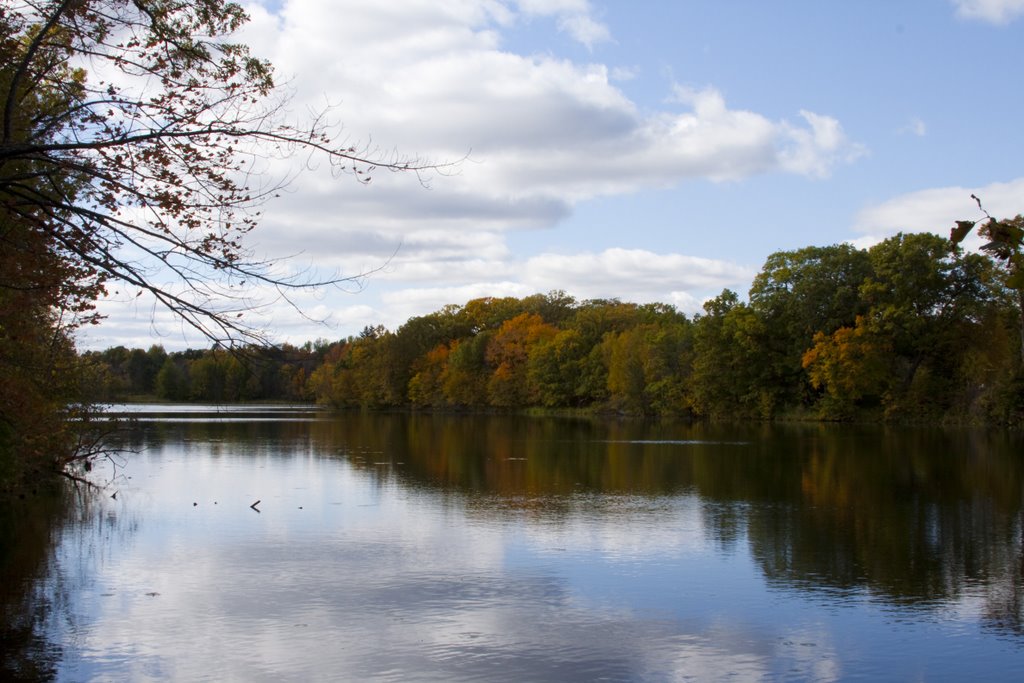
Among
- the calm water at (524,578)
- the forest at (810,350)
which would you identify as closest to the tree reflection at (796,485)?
A: the calm water at (524,578)

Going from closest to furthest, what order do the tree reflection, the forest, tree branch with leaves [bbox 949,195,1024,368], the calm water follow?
tree branch with leaves [bbox 949,195,1024,368] < the calm water < the tree reflection < the forest

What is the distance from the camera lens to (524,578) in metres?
13.8

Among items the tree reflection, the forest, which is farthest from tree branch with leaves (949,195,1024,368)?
the forest

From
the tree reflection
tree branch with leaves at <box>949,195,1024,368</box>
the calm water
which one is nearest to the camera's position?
tree branch with leaves at <box>949,195,1024,368</box>

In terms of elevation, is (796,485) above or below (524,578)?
above

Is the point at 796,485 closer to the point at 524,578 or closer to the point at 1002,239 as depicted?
the point at 524,578

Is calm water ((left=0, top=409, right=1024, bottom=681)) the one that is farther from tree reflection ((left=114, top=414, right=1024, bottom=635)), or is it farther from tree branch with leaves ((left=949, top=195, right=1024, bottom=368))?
tree branch with leaves ((left=949, top=195, right=1024, bottom=368))

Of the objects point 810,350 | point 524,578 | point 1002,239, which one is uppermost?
point 810,350

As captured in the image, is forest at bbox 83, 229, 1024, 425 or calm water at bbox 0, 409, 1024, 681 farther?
forest at bbox 83, 229, 1024, 425

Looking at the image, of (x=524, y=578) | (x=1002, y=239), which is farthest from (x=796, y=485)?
(x=1002, y=239)

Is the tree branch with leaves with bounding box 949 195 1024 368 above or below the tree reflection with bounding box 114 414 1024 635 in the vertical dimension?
above

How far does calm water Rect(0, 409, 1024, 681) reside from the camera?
1005 cm

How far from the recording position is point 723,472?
28.9 m

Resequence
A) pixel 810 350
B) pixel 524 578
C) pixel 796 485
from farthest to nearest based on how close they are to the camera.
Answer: pixel 810 350, pixel 796 485, pixel 524 578
